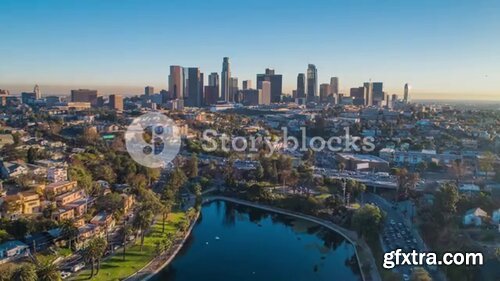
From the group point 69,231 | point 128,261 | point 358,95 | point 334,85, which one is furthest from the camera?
point 334,85

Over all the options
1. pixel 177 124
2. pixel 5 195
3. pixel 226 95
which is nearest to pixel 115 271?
pixel 5 195

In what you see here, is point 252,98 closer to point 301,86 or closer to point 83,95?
point 301,86

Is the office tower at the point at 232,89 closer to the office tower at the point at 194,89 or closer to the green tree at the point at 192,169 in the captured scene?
the office tower at the point at 194,89

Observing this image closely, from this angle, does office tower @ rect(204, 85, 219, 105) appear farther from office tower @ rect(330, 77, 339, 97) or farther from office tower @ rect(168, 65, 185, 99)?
office tower @ rect(330, 77, 339, 97)

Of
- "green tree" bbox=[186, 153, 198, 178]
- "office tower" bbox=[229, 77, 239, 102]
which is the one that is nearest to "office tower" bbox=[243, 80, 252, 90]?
"office tower" bbox=[229, 77, 239, 102]

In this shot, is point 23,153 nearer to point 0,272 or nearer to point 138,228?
point 138,228

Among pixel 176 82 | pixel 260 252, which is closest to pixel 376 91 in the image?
pixel 176 82
